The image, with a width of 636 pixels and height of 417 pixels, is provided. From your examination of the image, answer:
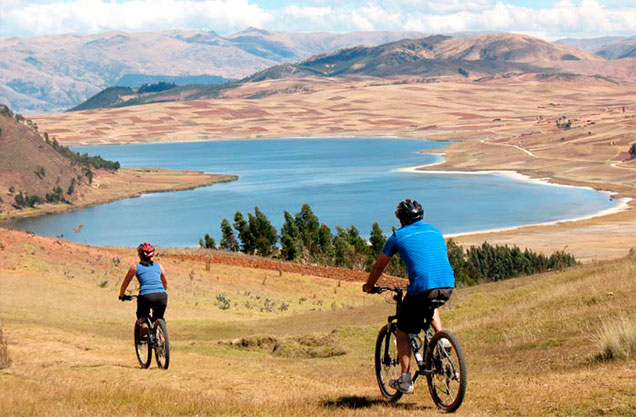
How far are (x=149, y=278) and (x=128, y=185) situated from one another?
162 m

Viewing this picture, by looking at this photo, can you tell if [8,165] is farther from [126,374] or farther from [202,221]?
[126,374]

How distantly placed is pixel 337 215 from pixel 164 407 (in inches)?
4059

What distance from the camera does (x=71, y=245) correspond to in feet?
125

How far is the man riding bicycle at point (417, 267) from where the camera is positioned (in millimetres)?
9625

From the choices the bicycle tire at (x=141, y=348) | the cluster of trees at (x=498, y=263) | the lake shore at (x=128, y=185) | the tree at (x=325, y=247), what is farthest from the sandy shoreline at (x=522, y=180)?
the bicycle tire at (x=141, y=348)

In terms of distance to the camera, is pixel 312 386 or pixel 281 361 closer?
pixel 312 386

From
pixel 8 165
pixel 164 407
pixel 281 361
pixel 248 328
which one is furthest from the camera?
pixel 8 165

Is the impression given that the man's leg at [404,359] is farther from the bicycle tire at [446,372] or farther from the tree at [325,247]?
the tree at [325,247]

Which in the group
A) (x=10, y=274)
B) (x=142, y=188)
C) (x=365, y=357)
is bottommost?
(x=365, y=357)

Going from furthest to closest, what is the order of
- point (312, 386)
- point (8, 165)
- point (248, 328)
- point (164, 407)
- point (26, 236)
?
point (8, 165)
point (26, 236)
point (248, 328)
point (312, 386)
point (164, 407)

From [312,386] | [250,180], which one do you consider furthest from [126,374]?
[250,180]

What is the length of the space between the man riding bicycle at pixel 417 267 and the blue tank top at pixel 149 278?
16.5ft

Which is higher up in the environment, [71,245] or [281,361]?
[71,245]

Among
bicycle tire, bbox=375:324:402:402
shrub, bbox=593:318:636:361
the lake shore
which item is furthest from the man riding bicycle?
the lake shore
